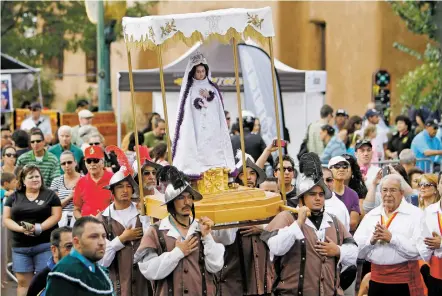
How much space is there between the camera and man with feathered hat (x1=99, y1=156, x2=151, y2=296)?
10320mm

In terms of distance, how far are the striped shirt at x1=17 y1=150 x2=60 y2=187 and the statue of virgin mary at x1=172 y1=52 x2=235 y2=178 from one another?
5106mm

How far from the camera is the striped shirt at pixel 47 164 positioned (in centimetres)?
1522

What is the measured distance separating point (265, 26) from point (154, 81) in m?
10.9

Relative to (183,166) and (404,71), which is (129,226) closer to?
(183,166)

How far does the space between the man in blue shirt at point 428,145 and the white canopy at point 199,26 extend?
7.39 meters

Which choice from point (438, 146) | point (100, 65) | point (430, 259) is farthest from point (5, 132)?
point (430, 259)

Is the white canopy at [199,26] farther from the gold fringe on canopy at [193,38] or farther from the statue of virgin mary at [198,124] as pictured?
the statue of virgin mary at [198,124]

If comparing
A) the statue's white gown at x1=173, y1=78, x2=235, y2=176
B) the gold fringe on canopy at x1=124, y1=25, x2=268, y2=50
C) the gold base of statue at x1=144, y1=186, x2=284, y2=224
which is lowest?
the gold base of statue at x1=144, y1=186, x2=284, y2=224

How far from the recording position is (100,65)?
23297 mm

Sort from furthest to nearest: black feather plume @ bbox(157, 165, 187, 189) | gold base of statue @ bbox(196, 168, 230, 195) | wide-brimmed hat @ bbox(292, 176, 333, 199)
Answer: gold base of statue @ bbox(196, 168, 230, 195), wide-brimmed hat @ bbox(292, 176, 333, 199), black feather plume @ bbox(157, 165, 187, 189)

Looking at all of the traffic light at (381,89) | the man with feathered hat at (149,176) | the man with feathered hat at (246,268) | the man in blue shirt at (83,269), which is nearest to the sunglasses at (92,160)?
the man with feathered hat at (149,176)

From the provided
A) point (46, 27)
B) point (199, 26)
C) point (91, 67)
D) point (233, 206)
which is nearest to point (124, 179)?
point (233, 206)

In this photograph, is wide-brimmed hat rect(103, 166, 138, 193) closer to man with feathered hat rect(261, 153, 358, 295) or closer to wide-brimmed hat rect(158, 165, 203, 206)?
wide-brimmed hat rect(158, 165, 203, 206)

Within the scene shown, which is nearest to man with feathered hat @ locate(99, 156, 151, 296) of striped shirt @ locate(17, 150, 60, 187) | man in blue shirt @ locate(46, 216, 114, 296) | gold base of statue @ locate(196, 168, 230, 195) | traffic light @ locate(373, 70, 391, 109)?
gold base of statue @ locate(196, 168, 230, 195)
